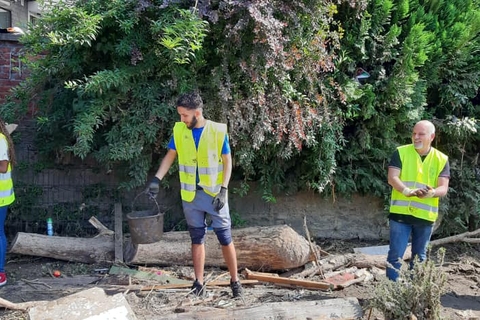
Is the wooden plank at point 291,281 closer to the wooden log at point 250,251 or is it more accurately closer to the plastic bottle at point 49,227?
the wooden log at point 250,251

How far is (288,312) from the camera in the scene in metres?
3.91

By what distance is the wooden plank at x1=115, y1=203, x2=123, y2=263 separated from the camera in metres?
5.29

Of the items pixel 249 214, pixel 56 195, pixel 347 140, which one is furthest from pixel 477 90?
pixel 56 195

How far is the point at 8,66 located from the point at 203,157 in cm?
336

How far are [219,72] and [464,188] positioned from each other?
3644 millimetres

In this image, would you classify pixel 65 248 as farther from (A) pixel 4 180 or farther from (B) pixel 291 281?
(B) pixel 291 281

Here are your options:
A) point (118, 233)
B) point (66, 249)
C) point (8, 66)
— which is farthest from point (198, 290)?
point (8, 66)

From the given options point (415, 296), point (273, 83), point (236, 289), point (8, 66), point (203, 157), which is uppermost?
point (8, 66)

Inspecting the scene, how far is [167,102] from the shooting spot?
5.30 m

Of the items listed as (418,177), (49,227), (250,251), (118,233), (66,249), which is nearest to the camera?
(418,177)

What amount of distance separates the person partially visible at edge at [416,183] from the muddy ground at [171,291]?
1.99 ft

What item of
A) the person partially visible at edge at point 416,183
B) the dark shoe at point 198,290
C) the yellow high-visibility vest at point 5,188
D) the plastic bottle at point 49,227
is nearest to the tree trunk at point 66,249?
the plastic bottle at point 49,227

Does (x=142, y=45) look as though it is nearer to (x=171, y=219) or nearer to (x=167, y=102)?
(x=167, y=102)

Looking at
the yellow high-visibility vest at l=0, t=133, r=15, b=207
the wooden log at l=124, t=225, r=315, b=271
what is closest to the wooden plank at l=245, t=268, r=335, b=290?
the wooden log at l=124, t=225, r=315, b=271
